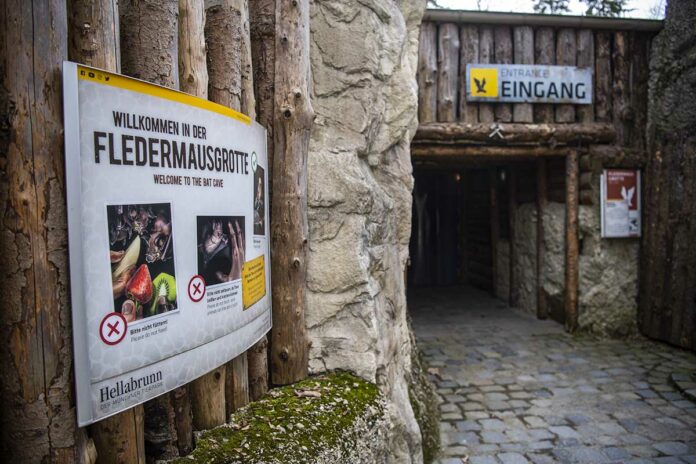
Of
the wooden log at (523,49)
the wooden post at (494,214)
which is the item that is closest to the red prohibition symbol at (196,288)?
the wooden log at (523,49)

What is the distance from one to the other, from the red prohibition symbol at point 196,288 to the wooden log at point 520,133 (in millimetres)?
4940

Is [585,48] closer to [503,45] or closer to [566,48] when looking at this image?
[566,48]

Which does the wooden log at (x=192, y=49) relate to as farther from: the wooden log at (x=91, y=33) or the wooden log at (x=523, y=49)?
the wooden log at (x=523, y=49)

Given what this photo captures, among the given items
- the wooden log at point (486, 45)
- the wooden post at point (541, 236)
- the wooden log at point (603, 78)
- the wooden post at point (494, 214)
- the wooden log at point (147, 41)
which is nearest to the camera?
the wooden log at point (147, 41)

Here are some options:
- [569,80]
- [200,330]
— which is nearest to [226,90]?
[200,330]

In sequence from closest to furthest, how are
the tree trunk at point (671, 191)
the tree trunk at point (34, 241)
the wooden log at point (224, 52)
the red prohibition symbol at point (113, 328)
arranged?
the tree trunk at point (34, 241) → the red prohibition symbol at point (113, 328) → the wooden log at point (224, 52) → the tree trunk at point (671, 191)

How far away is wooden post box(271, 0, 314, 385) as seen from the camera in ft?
7.56

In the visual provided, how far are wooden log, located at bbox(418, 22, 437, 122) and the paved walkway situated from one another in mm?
2949

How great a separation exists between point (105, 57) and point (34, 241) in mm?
556

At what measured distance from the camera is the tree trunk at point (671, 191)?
5988mm

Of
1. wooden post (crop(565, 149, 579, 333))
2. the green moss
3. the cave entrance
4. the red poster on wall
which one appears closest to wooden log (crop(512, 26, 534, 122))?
wooden post (crop(565, 149, 579, 333))

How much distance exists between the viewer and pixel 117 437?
1.56 meters

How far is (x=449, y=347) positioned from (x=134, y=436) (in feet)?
17.5

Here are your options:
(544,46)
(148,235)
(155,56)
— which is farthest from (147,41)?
(544,46)
